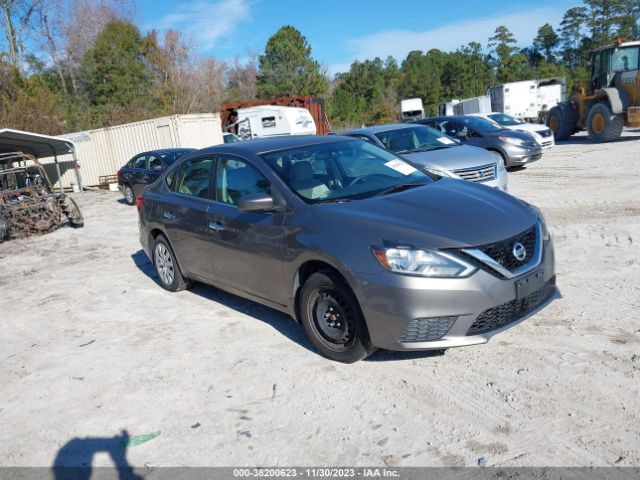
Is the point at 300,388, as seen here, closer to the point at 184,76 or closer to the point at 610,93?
the point at 610,93

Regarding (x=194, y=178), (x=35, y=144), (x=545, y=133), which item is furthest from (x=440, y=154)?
(x=35, y=144)

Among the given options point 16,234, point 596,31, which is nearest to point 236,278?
point 16,234

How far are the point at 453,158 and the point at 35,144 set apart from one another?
15.6 metres

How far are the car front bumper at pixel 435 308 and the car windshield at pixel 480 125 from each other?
11418 millimetres

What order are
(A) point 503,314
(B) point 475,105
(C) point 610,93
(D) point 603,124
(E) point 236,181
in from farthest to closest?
(B) point 475,105
(D) point 603,124
(C) point 610,93
(E) point 236,181
(A) point 503,314

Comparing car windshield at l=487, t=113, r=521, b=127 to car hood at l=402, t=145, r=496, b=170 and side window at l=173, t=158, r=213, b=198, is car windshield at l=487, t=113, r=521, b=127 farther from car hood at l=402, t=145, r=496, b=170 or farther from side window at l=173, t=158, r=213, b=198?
side window at l=173, t=158, r=213, b=198

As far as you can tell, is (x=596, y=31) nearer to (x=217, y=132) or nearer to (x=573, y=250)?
(x=217, y=132)

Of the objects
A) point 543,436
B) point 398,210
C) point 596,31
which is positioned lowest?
point 543,436

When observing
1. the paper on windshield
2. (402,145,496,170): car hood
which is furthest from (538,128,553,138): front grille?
the paper on windshield

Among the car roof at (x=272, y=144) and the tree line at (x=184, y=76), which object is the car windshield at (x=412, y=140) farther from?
the tree line at (x=184, y=76)

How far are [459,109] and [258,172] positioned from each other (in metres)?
37.7

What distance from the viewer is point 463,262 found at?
3598mm

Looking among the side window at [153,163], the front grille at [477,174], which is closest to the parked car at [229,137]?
the side window at [153,163]

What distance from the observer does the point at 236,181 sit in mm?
5047
